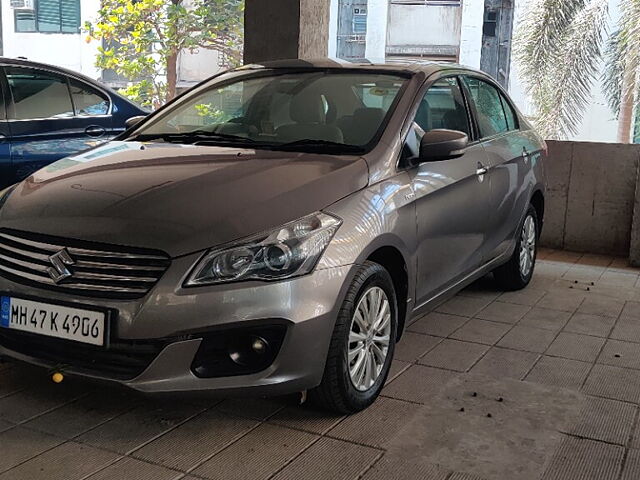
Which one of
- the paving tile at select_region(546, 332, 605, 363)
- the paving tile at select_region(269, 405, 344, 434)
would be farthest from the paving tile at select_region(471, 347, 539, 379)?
the paving tile at select_region(269, 405, 344, 434)

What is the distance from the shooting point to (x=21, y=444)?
110 inches

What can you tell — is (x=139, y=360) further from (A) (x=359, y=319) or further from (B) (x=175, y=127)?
(B) (x=175, y=127)

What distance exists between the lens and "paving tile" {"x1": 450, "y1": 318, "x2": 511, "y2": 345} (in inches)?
170

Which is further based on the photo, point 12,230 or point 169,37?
point 169,37

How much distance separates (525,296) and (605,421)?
7.28 ft

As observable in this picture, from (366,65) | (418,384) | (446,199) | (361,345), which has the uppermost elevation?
(366,65)

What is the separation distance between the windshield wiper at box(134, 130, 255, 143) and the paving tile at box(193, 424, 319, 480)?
1389mm

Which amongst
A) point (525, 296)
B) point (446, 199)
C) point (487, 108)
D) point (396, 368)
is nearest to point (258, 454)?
point (396, 368)

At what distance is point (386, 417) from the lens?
3164mm

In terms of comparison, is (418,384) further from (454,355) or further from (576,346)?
(576,346)

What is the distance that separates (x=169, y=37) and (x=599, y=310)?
378 inches

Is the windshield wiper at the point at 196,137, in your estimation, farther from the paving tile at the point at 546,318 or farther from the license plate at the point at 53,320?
the paving tile at the point at 546,318

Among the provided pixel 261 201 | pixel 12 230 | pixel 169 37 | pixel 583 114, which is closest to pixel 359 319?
pixel 261 201

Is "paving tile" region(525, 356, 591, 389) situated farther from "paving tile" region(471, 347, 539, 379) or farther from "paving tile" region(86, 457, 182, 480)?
"paving tile" region(86, 457, 182, 480)
